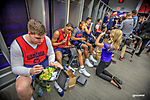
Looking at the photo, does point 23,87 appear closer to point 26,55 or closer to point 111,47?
point 26,55

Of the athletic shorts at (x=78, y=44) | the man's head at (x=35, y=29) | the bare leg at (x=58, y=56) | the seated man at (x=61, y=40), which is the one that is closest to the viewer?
the man's head at (x=35, y=29)

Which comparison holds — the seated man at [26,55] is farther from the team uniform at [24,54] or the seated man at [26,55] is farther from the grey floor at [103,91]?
the grey floor at [103,91]

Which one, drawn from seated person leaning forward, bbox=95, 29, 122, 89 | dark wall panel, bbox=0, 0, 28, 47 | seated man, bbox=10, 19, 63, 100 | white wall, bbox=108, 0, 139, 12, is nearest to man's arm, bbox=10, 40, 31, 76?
seated man, bbox=10, 19, 63, 100

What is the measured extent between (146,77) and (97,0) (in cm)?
507

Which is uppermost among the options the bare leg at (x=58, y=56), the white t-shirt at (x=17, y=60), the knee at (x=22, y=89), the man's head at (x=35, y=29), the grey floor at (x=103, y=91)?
the man's head at (x=35, y=29)

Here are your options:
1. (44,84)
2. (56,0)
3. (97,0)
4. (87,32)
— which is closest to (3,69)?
(44,84)

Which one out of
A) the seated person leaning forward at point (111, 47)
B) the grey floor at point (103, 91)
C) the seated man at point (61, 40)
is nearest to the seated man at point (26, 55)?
the grey floor at point (103, 91)

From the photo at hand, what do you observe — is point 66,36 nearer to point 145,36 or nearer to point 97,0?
point 145,36

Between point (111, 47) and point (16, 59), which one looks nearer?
point (16, 59)

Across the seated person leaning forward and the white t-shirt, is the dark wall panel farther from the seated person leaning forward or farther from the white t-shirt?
the seated person leaning forward

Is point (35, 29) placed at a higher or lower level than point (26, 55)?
higher

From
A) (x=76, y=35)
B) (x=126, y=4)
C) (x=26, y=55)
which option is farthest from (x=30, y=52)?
(x=126, y=4)

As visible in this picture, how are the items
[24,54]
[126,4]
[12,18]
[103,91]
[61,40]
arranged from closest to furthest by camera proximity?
[24,54] < [12,18] < [103,91] < [61,40] < [126,4]

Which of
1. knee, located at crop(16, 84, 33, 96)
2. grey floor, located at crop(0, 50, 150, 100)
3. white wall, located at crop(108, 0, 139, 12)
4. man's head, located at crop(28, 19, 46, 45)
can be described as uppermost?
white wall, located at crop(108, 0, 139, 12)
